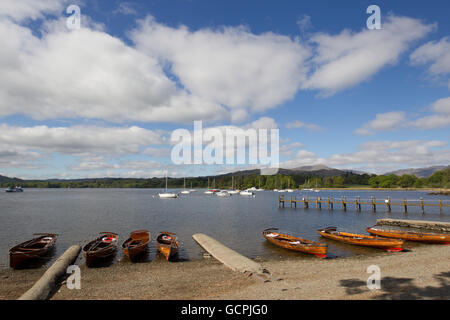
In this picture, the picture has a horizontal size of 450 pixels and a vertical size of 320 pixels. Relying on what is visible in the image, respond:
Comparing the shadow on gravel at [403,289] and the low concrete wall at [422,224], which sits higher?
the shadow on gravel at [403,289]

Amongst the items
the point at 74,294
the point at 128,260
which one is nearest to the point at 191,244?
the point at 128,260

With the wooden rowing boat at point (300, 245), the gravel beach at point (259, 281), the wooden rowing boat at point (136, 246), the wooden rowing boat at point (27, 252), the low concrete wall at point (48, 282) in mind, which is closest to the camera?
the gravel beach at point (259, 281)

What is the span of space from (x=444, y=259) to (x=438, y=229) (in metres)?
22.5

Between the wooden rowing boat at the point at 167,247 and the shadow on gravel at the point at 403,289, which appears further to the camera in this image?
the wooden rowing boat at the point at 167,247

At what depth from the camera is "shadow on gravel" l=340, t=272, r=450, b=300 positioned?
11.8 meters

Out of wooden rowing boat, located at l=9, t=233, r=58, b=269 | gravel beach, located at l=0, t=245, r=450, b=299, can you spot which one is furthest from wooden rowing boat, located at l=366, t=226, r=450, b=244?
wooden rowing boat, located at l=9, t=233, r=58, b=269

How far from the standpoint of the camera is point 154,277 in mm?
18016

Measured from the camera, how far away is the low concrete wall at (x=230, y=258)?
58.5ft

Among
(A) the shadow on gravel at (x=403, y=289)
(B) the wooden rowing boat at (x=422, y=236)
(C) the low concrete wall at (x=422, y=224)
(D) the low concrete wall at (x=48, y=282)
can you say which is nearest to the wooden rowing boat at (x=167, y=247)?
(D) the low concrete wall at (x=48, y=282)

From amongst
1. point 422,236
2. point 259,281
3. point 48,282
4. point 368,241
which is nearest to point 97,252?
point 48,282

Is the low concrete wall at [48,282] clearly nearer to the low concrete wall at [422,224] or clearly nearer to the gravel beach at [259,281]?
the gravel beach at [259,281]

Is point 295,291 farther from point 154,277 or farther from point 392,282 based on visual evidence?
point 154,277

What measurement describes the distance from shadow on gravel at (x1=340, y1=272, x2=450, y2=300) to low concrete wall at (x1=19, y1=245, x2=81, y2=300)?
1561 centimetres

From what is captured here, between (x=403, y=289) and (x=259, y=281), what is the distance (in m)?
7.03
